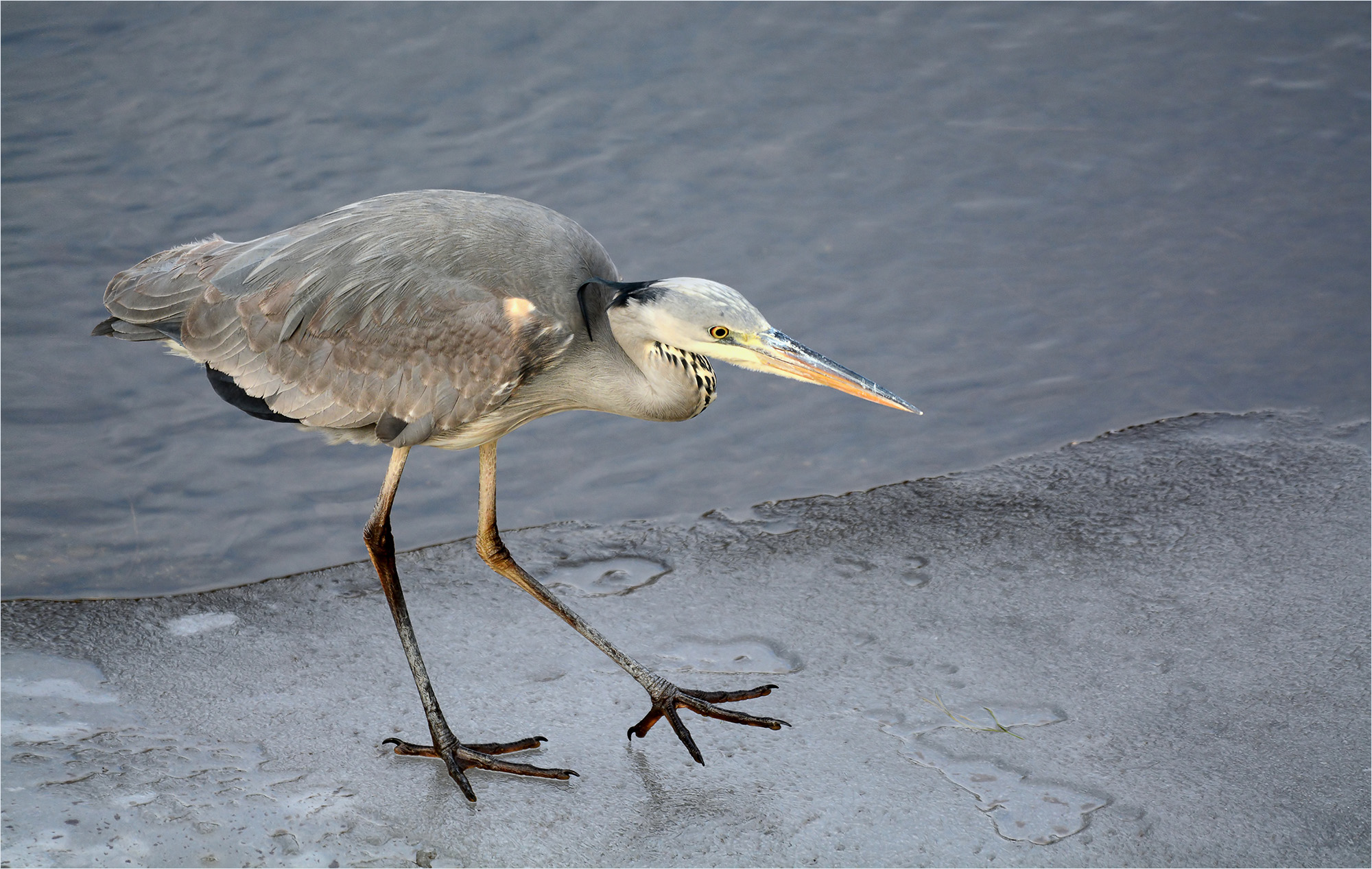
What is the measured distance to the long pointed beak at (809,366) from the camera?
135 inches

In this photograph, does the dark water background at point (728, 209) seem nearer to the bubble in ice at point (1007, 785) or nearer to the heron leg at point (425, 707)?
the heron leg at point (425, 707)

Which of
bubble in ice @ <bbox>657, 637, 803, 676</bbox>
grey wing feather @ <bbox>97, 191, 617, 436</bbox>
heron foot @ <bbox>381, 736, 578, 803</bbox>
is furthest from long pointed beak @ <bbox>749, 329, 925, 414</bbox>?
heron foot @ <bbox>381, 736, 578, 803</bbox>

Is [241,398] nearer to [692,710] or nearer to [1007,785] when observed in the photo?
[692,710]

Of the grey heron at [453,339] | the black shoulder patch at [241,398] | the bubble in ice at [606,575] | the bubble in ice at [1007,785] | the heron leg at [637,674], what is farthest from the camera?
the bubble in ice at [606,575]

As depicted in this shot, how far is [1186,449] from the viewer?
5238mm

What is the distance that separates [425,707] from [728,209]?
13.5 feet

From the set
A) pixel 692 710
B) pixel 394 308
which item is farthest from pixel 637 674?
pixel 394 308

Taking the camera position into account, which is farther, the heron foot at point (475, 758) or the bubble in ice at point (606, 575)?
the bubble in ice at point (606, 575)

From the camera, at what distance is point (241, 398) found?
156 inches

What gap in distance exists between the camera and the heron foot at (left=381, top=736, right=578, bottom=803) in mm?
3609

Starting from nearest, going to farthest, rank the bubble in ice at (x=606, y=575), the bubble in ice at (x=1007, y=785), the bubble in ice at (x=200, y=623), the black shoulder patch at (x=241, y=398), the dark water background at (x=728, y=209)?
the bubble in ice at (x=1007, y=785) < the black shoulder patch at (x=241, y=398) < the bubble in ice at (x=200, y=623) < the bubble in ice at (x=606, y=575) < the dark water background at (x=728, y=209)

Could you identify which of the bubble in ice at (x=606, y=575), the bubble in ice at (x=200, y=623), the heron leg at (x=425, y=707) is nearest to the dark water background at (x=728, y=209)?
the bubble in ice at (x=200, y=623)

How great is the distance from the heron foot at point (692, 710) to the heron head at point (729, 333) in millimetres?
1002

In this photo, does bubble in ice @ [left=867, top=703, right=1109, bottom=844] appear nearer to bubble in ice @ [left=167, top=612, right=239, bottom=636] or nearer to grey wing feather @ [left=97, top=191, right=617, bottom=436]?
grey wing feather @ [left=97, top=191, right=617, bottom=436]
